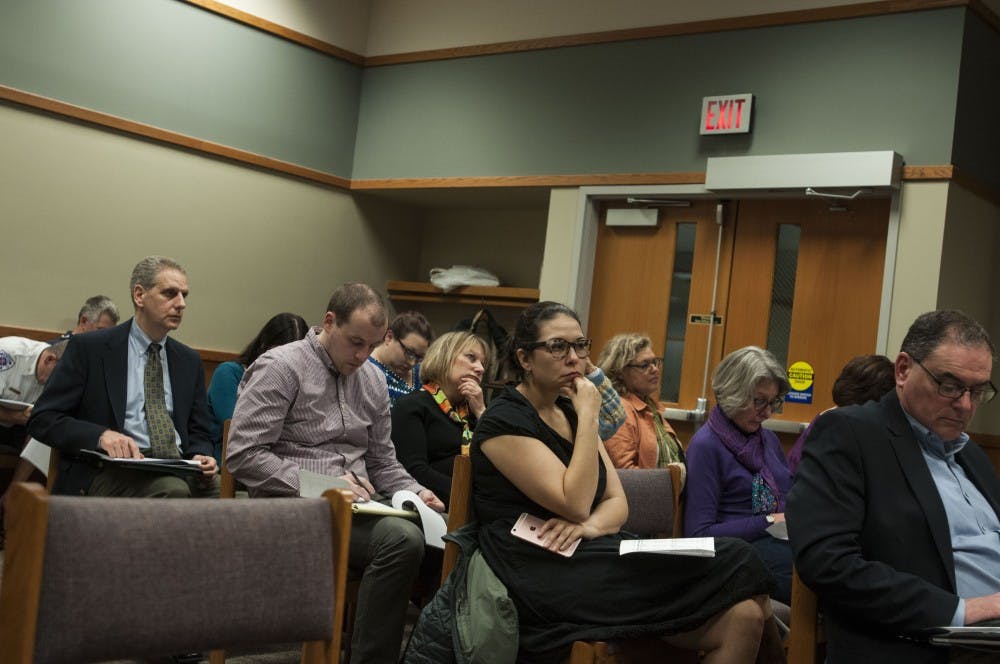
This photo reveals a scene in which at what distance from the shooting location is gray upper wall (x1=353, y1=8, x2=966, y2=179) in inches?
205

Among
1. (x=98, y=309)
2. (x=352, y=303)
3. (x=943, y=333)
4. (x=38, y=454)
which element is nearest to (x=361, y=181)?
(x=98, y=309)

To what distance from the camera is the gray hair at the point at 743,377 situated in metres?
3.51

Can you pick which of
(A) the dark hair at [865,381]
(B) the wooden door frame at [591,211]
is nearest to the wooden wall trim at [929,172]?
(B) the wooden door frame at [591,211]

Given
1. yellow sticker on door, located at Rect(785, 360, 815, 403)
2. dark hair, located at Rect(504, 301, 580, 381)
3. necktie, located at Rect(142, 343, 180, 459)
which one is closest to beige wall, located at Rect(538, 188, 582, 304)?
yellow sticker on door, located at Rect(785, 360, 815, 403)

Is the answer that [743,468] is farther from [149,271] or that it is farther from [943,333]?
[149,271]

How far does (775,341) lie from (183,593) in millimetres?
4566

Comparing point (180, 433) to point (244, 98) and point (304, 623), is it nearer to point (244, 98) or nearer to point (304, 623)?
→ point (304, 623)

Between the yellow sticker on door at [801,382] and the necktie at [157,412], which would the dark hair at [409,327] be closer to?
the necktie at [157,412]

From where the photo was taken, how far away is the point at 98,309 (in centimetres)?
575

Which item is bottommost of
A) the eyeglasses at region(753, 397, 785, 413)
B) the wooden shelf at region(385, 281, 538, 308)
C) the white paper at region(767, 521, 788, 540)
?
the white paper at region(767, 521, 788, 540)

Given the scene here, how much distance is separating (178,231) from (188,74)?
0.96 metres

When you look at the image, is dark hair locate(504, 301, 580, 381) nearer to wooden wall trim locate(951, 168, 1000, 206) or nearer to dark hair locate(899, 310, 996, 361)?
dark hair locate(899, 310, 996, 361)

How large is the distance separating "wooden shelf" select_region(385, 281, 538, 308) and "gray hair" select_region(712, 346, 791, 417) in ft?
10.2

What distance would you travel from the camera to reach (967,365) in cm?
226
